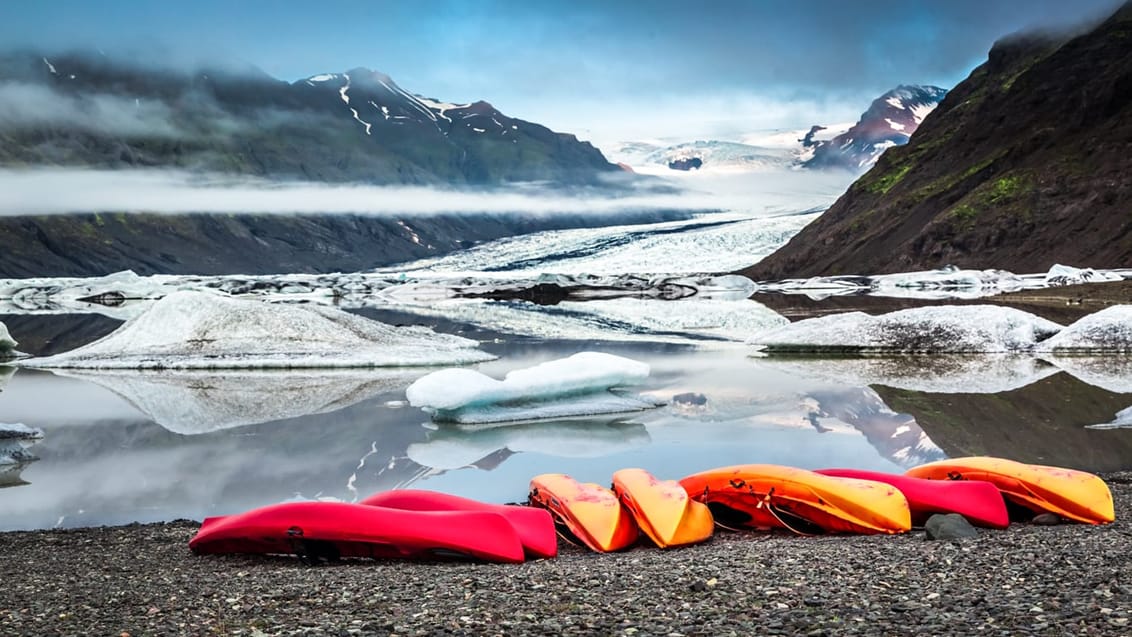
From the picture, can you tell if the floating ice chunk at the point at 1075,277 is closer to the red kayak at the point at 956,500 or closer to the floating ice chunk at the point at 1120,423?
the floating ice chunk at the point at 1120,423

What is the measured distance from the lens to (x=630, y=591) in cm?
440

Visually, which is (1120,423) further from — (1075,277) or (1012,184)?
(1012,184)

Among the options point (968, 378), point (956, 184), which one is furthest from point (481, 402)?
point (956, 184)

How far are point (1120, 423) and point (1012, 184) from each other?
245ft

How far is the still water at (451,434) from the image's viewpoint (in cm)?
795

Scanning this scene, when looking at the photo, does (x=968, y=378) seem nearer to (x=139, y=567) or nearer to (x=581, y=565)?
(x=581, y=565)

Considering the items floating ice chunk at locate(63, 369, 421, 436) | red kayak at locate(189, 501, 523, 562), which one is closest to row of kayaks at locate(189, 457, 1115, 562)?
red kayak at locate(189, 501, 523, 562)

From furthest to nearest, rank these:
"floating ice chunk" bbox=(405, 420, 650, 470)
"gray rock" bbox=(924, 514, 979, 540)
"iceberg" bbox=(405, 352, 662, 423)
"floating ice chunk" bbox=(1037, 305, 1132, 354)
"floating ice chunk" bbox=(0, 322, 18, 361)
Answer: "floating ice chunk" bbox=(0, 322, 18, 361)
"floating ice chunk" bbox=(1037, 305, 1132, 354)
"iceberg" bbox=(405, 352, 662, 423)
"floating ice chunk" bbox=(405, 420, 650, 470)
"gray rock" bbox=(924, 514, 979, 540)

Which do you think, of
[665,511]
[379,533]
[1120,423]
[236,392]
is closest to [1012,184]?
[1120,423]

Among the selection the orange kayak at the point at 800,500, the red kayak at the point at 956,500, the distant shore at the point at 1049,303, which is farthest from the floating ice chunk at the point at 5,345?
the distant shore at the point at 1049,303

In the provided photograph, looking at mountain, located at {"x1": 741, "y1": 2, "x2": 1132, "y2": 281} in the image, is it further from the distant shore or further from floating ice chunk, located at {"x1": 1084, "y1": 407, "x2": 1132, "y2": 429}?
floating ice chunk, located at {"x1": 1084, "y1": 407, "x2": 1132, "y2": 429}

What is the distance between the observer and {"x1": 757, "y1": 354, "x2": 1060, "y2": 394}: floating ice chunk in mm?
13328

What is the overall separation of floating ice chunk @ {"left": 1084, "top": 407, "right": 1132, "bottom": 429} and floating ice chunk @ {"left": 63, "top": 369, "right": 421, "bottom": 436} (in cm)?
767

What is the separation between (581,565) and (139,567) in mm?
2193
